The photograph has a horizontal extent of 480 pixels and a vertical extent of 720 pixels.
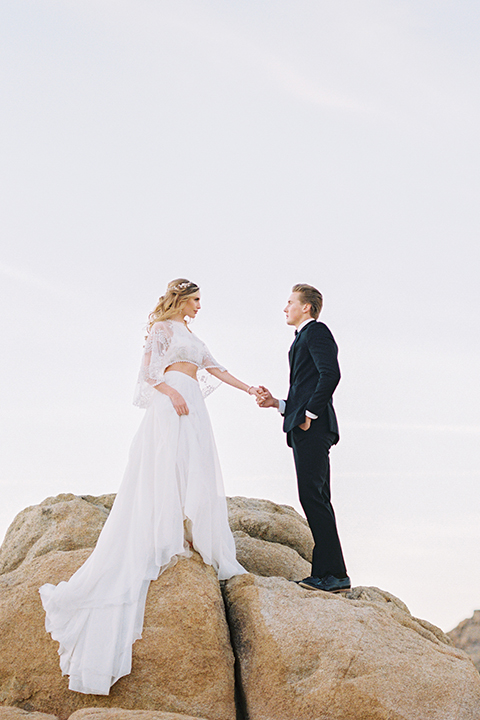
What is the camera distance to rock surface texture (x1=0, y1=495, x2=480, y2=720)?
5.71m

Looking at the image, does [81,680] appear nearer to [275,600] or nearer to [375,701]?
[275,600]

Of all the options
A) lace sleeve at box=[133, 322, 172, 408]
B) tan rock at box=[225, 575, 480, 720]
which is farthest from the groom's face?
tan rock at box=[225, 575, 480, 720]

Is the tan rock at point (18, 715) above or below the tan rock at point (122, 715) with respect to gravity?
below

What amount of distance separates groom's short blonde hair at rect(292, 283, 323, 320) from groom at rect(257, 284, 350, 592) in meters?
0.28

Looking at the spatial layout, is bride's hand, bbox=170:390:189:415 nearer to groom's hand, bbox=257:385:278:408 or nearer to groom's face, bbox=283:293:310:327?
groom's hand, bbox=257:385:278:408

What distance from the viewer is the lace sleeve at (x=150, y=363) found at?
24.0 ft

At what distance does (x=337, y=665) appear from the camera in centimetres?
580

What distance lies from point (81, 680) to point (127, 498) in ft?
5.84

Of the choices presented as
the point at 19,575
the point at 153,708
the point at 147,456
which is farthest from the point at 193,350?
the point at 153,708

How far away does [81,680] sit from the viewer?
595cm

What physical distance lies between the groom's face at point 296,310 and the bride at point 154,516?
1.19 meters

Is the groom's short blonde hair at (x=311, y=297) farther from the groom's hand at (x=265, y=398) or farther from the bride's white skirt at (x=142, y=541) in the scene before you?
the bride's white skirt at (x=142, y=541)

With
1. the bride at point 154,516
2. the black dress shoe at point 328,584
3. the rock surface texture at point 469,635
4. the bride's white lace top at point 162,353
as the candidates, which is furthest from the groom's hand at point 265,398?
the rock surface texture at point 469,635

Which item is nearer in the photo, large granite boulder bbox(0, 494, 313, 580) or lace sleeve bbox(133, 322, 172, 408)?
lace sleeve bbox(133, 322, 172, 408)
